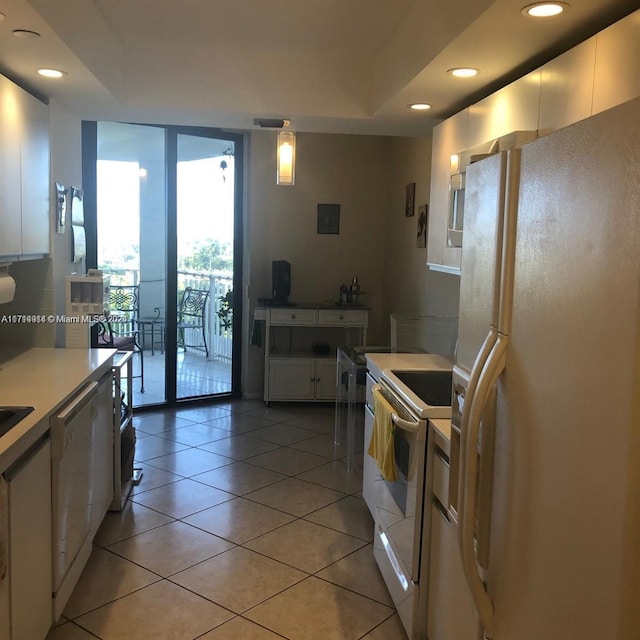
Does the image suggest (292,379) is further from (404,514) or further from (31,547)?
(31,547)

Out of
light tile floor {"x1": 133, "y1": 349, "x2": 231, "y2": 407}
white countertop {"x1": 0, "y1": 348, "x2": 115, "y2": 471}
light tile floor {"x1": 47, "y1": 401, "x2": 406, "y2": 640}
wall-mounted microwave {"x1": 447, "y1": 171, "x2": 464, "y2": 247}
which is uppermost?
wall-mounted microwave {"x1": 447, "y1": 171, "x2": 464, "y2": 247}

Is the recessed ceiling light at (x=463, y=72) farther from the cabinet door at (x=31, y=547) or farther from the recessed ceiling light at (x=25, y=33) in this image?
the cabinet door at (x=31, y=547)

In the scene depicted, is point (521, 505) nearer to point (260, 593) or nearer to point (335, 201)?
point (260, 593)

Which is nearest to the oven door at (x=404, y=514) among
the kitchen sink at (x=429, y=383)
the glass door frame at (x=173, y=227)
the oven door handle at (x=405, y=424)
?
the oven door handle at (x=405, y=424)

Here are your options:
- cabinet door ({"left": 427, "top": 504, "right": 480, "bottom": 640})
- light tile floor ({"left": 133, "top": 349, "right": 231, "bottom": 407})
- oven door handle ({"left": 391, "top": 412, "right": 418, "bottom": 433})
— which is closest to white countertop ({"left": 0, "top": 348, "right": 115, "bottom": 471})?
oven door handle ({"left": 391, "top": 412, "right": 418, "bottom": 433})

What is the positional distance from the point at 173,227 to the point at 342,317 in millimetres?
1609

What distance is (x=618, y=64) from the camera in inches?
66.2

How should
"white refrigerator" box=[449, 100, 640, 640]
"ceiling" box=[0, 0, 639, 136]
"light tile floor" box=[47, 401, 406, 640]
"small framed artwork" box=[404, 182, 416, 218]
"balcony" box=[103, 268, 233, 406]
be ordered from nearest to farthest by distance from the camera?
"white refrigerator" box=[449, 100, 640, 640] → "ceiling" box=[0, 0, 639, 136] → "light tile floor" box=[47, 401, 406, 640] → "small framed artwork" box=[404, 182, 416, 218] → "balcony" box=[103, 268, 233, 406]

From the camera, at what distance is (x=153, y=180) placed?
5.16 metres

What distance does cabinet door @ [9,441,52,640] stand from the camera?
1.79 meters

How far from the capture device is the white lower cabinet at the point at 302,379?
18.3 feet

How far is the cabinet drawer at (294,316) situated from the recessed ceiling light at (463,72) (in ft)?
10.2

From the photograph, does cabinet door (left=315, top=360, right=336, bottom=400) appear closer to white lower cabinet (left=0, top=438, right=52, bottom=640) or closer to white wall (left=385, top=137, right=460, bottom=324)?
white wall (left=385, top=137, right=460, bottom=324)

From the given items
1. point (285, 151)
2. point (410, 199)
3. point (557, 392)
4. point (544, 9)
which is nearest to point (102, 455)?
point (285, 151)
